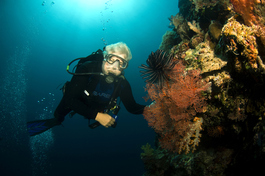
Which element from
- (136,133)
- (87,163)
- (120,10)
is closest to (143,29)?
(120,10)

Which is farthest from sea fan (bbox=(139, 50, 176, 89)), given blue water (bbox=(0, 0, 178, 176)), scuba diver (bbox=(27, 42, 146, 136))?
blue water (bbox=(0, 0, 178, 176))

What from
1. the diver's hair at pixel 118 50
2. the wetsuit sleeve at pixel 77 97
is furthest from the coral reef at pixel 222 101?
the diver's hair at pixel 118 50

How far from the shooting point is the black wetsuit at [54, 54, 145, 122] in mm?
3705

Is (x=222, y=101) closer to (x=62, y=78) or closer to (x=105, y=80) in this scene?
(x=105, y=80)

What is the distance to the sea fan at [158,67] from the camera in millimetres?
2561

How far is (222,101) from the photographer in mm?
2607

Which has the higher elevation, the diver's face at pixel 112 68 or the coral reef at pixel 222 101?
the diver's face at pixel 112 68

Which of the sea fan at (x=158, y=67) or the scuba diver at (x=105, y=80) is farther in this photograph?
the scuba diver at (x=105, y=80)

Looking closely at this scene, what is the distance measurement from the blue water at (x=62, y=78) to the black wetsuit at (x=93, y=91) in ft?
81.7

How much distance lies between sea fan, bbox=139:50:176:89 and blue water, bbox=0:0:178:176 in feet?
88.3

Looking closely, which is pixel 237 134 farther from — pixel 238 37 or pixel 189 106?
pixel 238 37

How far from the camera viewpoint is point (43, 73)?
7269cm

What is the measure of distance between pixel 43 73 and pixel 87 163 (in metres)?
57.0

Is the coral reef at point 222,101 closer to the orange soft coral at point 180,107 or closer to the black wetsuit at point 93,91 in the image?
the orange soft coral at point 180,107
